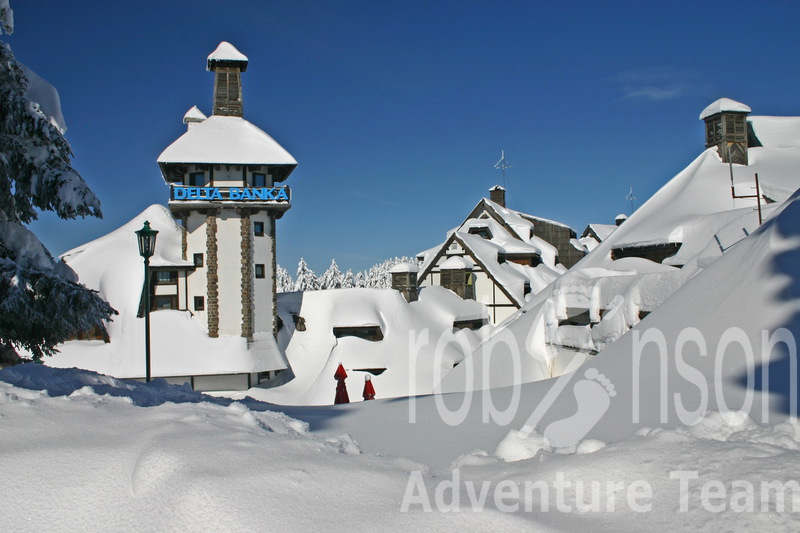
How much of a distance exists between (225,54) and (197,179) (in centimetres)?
686

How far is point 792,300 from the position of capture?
522cm

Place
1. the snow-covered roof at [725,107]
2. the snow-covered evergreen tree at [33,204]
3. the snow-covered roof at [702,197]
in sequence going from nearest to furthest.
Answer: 1. the snow-covered evergreen tree at [33,204]
2. the snow-covered roof at [702,197]
3. the snow-covered roof at [725,107]

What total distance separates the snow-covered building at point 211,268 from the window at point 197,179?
5cm

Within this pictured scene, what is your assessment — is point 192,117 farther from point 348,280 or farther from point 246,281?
point 348,280

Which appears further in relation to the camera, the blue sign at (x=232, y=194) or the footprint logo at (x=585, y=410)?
the blue sign at (x=232, y=194)

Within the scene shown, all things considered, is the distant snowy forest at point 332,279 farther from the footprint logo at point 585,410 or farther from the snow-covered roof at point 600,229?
the footprint logo at point 585,410

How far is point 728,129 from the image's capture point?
25172 mm

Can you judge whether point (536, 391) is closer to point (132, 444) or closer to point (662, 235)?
point (132, 444)

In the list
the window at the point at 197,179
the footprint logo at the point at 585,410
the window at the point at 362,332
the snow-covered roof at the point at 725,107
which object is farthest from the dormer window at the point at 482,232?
the footprint logo at the point at 585,410

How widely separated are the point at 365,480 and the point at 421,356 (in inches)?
1002

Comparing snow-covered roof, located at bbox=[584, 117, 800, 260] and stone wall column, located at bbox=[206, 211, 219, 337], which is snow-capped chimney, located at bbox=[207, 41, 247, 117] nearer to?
stone wall column, located at bbox=[206, 211, 219, 337]

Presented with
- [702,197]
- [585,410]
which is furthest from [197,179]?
[585,410]

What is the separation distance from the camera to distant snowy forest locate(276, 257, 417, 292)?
282 feet

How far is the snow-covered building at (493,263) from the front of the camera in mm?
35375
